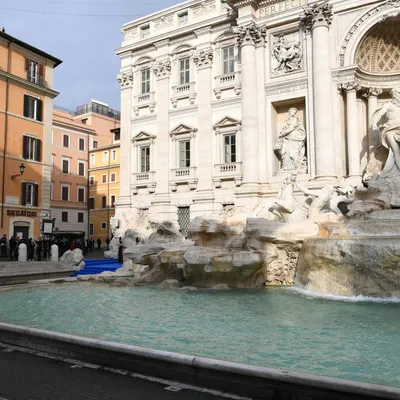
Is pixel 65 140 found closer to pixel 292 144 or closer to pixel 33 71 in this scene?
pixel 33 71

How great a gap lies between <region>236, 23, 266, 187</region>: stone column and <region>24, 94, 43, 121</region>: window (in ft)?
49.4

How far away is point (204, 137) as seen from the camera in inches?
929

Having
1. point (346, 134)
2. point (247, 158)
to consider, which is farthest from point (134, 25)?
point (346, 134)

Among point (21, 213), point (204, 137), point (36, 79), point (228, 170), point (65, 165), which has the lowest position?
point (21, 213)

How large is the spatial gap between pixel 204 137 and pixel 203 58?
4.43 metres

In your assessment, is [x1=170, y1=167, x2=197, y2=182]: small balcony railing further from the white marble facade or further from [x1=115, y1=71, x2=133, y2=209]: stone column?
[x1=115, y1=71, x2=133, y2=209]: stone column

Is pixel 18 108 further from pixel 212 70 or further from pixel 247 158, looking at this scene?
pixel 247 158

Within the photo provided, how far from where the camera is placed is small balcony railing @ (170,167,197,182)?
23766 millimetres

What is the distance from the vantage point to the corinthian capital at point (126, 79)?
89.4 ft

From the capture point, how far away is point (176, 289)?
1174 centimetres

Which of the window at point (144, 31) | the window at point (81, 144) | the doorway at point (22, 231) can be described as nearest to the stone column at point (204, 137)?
the window at point (144, 31)

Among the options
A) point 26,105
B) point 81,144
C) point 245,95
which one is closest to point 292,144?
point 245,95

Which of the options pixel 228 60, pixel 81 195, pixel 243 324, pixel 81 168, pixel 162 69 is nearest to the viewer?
pixel 243 324

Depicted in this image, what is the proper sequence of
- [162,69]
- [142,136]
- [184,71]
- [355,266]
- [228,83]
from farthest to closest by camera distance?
[142,136], [162,69], [184,71], [228,83], [355,266]
